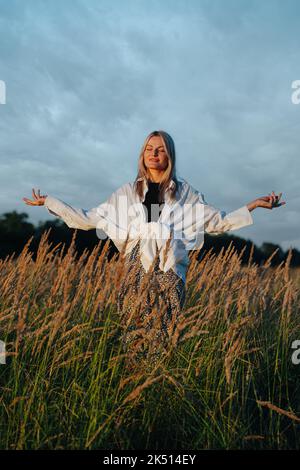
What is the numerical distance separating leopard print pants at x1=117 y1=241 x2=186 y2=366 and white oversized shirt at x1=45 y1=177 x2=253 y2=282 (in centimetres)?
10

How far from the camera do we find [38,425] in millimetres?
2311

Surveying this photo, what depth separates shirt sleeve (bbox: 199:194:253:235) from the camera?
350 centimetres

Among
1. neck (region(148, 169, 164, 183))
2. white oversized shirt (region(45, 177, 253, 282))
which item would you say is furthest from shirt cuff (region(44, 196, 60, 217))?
neck (region(148, 169, 164, 183))

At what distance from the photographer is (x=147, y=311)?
2988mm

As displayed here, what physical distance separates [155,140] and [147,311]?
1309mm

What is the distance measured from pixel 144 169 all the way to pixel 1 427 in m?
1.98

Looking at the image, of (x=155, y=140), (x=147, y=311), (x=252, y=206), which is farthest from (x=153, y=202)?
(x=147, y=311)

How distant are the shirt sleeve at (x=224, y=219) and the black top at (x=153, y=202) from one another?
34cm

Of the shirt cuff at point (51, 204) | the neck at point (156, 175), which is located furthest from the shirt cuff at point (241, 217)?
the shirt cuff at point (51, 204)

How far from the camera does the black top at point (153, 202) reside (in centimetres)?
351

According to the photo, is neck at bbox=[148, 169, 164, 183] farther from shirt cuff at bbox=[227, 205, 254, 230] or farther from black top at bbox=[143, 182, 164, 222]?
shirt cuff at bbox=[227, 205, 254, 230]

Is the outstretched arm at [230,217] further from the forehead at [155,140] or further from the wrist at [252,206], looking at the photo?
the forehead at [155,140]
